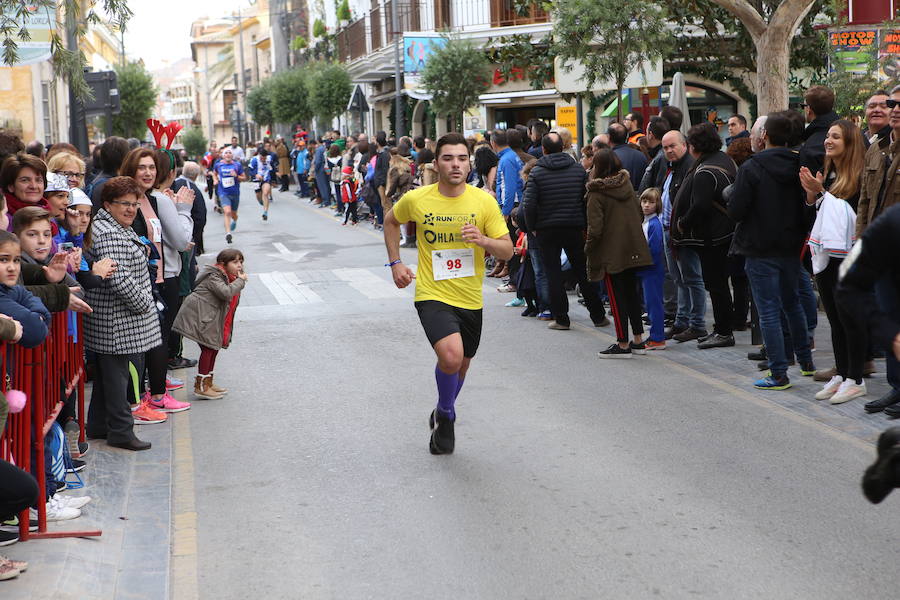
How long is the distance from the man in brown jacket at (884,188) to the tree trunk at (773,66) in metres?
6.92

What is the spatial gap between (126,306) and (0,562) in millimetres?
2665

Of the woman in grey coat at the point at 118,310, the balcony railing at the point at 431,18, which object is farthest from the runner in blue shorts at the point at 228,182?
the woman in grey coat at the point at 118,310

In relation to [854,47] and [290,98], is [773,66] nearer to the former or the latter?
[854,47]

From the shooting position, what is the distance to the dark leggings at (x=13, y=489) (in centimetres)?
436

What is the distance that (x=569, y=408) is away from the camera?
26.2 ft

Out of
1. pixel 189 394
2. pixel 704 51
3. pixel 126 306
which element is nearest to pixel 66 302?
pixel 126 306

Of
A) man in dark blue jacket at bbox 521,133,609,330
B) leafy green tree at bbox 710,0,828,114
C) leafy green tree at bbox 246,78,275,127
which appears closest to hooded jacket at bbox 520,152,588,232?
man in dark blue jacket at bbox 521,133,609,330

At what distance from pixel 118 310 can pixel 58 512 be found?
5.93 ft

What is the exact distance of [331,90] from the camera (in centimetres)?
4269

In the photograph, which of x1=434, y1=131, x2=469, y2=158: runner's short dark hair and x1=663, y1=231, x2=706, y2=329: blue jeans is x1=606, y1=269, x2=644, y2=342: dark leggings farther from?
x1=434, y1=131, x2=469, y2=158: runner's short dark hair

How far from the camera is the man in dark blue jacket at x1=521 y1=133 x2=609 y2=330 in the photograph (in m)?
10.8

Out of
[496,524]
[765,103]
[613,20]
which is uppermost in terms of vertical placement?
[613,20]


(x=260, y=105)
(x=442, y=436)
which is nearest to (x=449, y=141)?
(x=442, y=436)

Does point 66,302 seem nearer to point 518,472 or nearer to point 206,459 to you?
point 206,459
